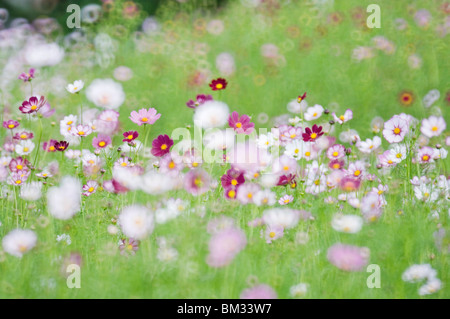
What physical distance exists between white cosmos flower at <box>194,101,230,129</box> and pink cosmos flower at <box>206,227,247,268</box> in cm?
62

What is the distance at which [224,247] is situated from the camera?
53.7 inches

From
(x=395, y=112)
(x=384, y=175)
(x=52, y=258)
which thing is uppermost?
(x=395, y=112)

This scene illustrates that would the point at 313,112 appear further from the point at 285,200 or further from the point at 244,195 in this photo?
the point at 244,195

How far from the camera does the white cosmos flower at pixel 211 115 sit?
1.95 meters

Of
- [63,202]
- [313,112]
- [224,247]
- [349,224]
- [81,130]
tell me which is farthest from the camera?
[313,112]

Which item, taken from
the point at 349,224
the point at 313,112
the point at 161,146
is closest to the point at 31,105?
the point at 161,146

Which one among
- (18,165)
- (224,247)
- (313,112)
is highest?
(313,112)

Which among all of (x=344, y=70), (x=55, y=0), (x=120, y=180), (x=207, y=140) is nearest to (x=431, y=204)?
(x=207, y=140)

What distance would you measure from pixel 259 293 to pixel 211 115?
2.57ft

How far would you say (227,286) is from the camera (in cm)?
142

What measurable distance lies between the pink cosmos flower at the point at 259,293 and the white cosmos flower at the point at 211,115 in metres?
0.71

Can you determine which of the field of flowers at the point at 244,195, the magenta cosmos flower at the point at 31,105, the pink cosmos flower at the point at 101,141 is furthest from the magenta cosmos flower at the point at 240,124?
the magenta cosmos flower at the point at 31,105
